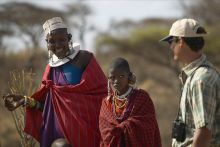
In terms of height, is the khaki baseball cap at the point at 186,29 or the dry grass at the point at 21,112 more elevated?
the khaki baseball cap at the point at 186,29

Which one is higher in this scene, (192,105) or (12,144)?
(192,105)

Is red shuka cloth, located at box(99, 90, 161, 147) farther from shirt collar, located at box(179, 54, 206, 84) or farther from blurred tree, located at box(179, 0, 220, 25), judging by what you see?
blurred tree, located at box(179, 0, 220, 25)

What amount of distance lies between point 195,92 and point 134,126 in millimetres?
1066

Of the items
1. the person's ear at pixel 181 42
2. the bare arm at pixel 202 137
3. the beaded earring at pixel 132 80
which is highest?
the person's ear at pixel 181 42

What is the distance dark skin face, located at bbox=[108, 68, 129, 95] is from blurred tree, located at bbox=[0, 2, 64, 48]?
60.1ft

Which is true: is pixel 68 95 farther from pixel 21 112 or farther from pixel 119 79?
pixel 21 112

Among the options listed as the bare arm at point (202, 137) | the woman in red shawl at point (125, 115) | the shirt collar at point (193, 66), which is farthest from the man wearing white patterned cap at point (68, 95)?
the bare arm at point (202, 137)

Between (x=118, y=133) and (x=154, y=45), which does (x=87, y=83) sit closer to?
(x=118, y=133)

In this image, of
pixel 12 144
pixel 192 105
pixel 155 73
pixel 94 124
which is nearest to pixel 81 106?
pixel 94 124

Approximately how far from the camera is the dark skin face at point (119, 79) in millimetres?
5094

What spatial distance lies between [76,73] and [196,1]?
20.4m

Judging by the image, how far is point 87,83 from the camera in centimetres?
557

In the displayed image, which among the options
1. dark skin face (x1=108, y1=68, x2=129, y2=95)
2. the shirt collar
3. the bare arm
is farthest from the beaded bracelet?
the bare arm

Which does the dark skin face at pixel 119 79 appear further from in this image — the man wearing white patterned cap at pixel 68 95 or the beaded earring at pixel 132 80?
the man wearing white patterned cap at pixel 68 95
